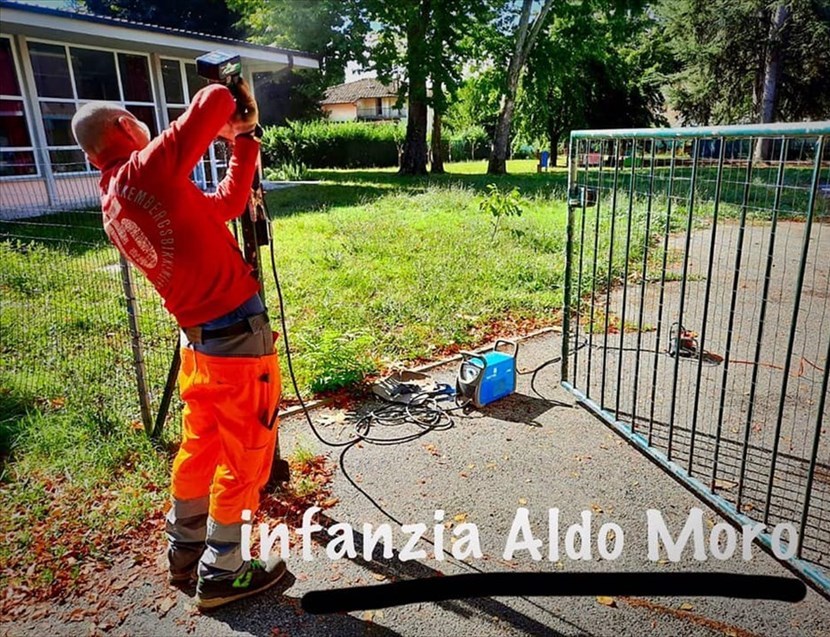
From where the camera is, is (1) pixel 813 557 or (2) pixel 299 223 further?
(2) pixel 299 223

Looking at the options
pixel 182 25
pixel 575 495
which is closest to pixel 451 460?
pixel 575 495

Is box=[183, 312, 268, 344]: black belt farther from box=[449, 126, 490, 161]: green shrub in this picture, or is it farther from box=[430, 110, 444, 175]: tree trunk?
box=[449, 126, 490, 161]: green shrub

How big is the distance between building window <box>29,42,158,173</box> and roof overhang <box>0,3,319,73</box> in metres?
0.30

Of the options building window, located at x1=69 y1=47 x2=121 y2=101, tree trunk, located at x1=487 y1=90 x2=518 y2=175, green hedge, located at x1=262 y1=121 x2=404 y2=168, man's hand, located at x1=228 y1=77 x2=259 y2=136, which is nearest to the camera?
man's hand, located at x1=228 y1=77 x2=259 y2=136

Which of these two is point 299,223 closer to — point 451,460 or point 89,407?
point 89,407

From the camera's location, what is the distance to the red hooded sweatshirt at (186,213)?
206cm

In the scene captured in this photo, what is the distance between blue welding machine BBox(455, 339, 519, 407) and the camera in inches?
165

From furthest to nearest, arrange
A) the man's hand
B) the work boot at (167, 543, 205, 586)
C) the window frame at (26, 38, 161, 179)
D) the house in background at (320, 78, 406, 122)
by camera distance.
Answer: the house in background at (320, 78, 406, 122) < the window frame at (26, 38, 161, 179) < the work boot at (167, 543, 205, 586) < the man's hand

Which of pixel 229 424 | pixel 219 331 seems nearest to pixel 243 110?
pixel 219 331

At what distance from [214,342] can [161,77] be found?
1416 cm

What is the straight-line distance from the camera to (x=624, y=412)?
411 cm

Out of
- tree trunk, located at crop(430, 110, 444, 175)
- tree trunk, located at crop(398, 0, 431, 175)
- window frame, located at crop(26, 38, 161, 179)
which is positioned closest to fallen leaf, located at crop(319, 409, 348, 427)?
window frame, located at crop(26, 38, 161, 179)

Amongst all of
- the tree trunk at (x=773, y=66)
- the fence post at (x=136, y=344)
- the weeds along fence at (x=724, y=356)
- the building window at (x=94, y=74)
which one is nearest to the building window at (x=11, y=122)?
the building window at (x=94, y=74)

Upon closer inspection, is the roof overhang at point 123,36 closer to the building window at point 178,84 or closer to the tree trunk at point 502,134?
the building window at point 178,84
